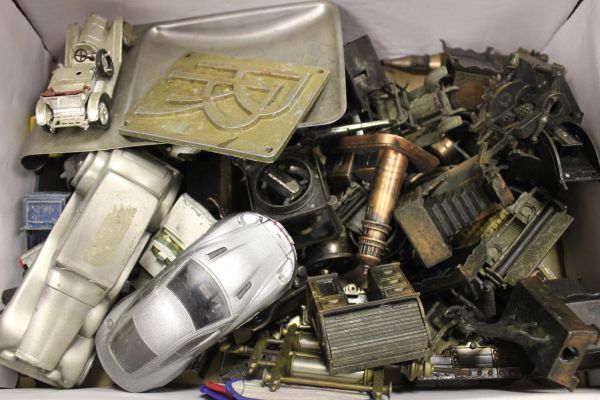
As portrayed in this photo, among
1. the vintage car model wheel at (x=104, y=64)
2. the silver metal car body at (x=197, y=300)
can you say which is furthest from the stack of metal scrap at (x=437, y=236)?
the vintage car model wheel at (x=104, y=64)

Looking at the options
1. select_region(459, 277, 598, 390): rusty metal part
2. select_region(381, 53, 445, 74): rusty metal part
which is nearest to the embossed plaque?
select_region(381, 53, 445, 74): rusty metal part

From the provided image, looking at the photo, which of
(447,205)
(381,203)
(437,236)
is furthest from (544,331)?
(381,203)

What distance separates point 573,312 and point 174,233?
1693mm

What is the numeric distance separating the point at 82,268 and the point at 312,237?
997 mm

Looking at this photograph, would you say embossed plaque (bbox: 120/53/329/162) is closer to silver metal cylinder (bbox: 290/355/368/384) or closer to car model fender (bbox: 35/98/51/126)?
car model fender (bbox: 35/98/51/126)

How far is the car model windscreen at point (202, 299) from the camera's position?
197 centimetres

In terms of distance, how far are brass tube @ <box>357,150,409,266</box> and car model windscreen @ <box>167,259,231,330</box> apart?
2.16 ft

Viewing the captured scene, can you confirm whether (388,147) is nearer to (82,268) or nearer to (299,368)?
(299,368)

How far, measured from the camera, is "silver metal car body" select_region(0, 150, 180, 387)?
6.82 ft


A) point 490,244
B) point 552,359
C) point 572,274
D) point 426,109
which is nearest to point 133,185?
point 426,109

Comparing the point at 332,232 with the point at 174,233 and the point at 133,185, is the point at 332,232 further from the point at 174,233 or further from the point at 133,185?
the point at 133,185

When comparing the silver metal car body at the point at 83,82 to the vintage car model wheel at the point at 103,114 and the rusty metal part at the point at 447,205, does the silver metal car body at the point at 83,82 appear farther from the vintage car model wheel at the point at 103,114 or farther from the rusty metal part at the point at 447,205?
the rusty metal part at the point at 447,205

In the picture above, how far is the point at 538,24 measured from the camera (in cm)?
283

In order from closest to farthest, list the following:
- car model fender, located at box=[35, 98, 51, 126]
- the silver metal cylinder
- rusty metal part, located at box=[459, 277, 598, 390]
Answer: rusty metal part, located at box=[459, 277, 598, 390] → the silver metal cylinder → car model fender, located at box=[35, 98, 51, 126]
